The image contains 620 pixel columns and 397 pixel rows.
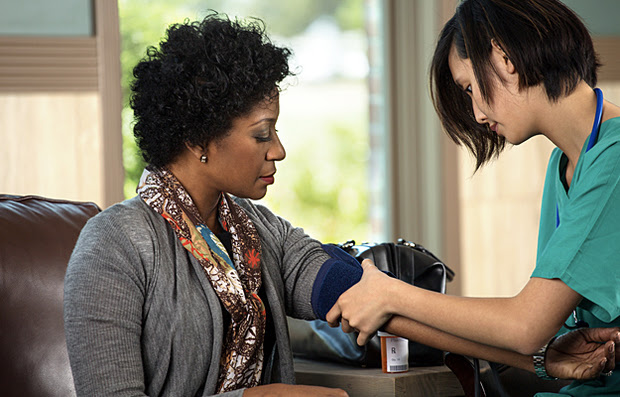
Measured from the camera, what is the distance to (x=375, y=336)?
1765mm

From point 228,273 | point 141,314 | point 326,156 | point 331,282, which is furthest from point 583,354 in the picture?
point 326,156

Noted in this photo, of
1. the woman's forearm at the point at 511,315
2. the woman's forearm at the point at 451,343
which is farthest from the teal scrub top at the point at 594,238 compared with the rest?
the woman's forearm at the point at 451,343

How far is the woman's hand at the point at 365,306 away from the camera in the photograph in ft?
5.02

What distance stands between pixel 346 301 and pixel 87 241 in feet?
1.89

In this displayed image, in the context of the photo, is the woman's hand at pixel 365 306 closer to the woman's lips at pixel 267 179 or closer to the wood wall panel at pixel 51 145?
the woman's lips at pixel 267 179

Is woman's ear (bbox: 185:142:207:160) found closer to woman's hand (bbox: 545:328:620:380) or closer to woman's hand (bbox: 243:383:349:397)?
woman's hand (bbox: 243:383:349:397)

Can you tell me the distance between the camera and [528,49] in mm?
1366

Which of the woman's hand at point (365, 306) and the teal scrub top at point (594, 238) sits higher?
the teal scrub top at point (594, 238)

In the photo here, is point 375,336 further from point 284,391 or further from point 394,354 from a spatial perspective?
point 284,391

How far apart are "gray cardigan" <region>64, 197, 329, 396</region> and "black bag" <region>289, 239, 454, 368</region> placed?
256 mm

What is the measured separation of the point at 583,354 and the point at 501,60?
629mm

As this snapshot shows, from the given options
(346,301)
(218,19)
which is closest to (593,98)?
(346,301)

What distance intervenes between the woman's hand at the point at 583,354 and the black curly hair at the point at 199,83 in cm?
84

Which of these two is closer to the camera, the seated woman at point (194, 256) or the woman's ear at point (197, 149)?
the seated woman at point (194, 256)
